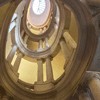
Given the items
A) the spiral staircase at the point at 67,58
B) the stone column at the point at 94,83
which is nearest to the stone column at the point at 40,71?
the spiral staircase at the point at 67,58

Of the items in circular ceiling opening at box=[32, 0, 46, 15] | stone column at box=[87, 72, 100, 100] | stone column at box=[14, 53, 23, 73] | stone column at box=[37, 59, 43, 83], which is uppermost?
circular ceiling opening at box=[32, 0, 46, 15]

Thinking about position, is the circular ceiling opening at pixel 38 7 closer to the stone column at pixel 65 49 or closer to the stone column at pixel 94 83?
the stone column at pixel 65 49

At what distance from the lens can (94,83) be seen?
6.29 m

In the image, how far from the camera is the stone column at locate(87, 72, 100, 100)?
5.90m

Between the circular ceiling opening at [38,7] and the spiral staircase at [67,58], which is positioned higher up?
the circular ceiling opening at [38,7]

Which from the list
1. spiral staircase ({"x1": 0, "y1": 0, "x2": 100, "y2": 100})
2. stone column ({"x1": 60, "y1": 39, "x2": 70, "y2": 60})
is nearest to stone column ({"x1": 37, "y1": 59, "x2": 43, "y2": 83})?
spiral staircase ({"x1": 0, "y1": 0, "x2": 100, "y2": 100})

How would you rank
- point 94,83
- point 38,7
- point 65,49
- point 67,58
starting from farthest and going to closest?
point 38,7, point 65,49, point 67,58, point 94,83

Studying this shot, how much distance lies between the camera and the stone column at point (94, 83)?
19.4ft

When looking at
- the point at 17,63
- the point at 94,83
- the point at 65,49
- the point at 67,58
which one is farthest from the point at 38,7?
the point at 94,83

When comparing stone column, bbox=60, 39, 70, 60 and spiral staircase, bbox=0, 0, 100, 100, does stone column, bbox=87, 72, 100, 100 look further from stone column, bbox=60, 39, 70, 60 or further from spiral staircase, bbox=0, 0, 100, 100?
stone column, bbox=60, 39, 70, 60

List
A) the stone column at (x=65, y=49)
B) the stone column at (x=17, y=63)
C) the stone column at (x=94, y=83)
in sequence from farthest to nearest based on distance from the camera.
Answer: the stone column at (x=17, y=63)
the stone column at (x=65, y=49)
the stone column at (x=94, y=83)

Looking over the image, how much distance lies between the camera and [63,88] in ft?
24.8

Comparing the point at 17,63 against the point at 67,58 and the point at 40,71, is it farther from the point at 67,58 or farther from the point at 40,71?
the point at 67,58

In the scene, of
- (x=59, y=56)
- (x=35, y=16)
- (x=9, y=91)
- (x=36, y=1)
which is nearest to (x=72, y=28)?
(x=59, y=56)
